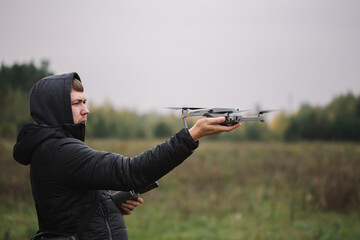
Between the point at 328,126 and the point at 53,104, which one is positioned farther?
the point at 328,126

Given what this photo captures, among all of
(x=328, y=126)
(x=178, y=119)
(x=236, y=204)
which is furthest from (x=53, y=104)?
(x=178, y=119)

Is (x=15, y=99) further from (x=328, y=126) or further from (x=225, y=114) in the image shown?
(x=328, y=126)

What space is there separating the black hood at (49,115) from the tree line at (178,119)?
34.2 ft

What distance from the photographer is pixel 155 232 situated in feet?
19.6

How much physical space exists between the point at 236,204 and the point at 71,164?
23.5ft

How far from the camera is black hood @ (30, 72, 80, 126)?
1.62 m

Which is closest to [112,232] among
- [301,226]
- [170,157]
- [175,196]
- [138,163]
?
[138,163]

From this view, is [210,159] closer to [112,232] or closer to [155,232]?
[155,232]

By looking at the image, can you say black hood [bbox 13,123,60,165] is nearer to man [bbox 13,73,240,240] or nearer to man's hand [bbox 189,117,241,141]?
man [bbox 13,73,240,240]

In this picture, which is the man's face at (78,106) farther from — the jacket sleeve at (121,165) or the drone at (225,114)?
the drone at (225,114)

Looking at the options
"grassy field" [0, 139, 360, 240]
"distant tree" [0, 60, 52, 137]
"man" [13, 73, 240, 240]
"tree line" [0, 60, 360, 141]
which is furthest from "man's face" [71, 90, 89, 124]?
"distant tree" [0, 60, 52, 137]

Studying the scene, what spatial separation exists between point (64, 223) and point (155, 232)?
478 cm

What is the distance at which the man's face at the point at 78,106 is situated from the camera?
168 cm

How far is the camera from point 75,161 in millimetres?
1470
